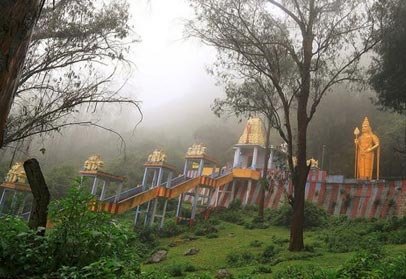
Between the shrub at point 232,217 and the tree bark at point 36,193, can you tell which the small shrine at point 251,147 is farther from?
the tree bark at point 36,193

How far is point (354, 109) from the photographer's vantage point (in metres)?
33.1

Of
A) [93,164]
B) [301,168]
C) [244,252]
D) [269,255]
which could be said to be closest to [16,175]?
[93,164]

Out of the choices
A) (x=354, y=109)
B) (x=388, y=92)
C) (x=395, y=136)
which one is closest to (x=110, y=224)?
(x=388, y=92)

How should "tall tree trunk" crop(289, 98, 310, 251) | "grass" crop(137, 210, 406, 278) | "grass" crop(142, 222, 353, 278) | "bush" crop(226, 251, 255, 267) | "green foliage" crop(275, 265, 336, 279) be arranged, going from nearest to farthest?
"green foliage" crop(275, 265, 336, 279) → "grass" crop(137, 210, 406, 278) → "grass" crop(142, 222, 353, 278) → "bush" crop(226, 251, 255, 267) → "tall tree trunk" crop(289, 98, 310, 251)

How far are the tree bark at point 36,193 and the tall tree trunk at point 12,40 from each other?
258 centimetres

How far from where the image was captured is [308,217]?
1839 cm

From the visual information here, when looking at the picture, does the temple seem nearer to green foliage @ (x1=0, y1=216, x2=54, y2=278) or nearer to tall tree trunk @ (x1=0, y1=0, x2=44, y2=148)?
green foliage @ (x1=0, y1=216, x2=54, y2=278)

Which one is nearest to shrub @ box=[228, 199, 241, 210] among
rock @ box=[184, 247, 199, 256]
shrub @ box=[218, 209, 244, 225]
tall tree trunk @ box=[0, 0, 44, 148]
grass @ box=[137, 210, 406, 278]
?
shrub @ box=[218, 209, 244, 225]

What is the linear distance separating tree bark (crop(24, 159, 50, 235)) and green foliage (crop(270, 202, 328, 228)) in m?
15.6

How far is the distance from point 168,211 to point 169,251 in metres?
10.1

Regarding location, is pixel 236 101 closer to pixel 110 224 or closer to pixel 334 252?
pixel 334 252

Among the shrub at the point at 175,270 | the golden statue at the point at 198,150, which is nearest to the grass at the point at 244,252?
the shrub at the point at 175,270

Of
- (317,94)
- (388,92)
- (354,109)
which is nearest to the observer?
(317,94)

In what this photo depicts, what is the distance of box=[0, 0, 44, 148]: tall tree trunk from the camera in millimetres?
1713
